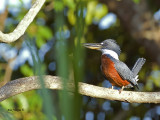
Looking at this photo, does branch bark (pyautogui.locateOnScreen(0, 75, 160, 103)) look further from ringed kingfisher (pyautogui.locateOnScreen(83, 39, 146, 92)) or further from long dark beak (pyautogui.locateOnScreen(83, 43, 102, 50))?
long dark beak (pyautogui.locateOnScreen(83, 43, 102, 50))

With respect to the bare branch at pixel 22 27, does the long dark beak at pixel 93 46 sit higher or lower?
higher

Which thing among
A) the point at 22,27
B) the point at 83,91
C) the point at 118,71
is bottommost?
the point at 83,91

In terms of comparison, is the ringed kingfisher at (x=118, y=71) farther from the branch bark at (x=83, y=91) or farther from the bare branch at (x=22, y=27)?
the bare branch at (x=22, y=27)

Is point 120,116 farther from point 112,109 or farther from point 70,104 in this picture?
point 70,104

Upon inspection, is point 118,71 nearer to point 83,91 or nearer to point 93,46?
point 93,46

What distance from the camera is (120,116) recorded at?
5.60 metres

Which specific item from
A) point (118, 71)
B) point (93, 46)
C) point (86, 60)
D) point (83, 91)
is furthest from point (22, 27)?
point (86, 60)

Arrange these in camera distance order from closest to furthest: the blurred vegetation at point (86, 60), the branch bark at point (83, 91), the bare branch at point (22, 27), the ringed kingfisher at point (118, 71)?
1. the bare branch at point (22, 27)
2. the branch bark at point (83, 91)
3. the ringed kingfisher at point (118, 71)
4. the blurred vegetation at point (86, 60)

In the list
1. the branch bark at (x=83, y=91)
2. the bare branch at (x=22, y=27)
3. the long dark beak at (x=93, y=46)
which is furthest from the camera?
the long dark beak at (x=93, y=46)

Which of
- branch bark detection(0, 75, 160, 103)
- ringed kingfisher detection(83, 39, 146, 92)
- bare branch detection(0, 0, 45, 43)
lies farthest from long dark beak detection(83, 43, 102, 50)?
bare branch detection(0, 0, 45, 43)

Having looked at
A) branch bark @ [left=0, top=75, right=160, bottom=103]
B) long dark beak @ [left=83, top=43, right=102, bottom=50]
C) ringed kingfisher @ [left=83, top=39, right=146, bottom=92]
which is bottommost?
branch bark @ [left=0, top=75, right=160, bottom=103]

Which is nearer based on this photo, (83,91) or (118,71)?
(83,91)

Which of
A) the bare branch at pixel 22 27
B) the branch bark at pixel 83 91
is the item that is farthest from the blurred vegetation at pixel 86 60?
the bare branch at pixel 22 27

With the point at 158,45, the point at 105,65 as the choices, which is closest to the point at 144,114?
the point at 158,45
